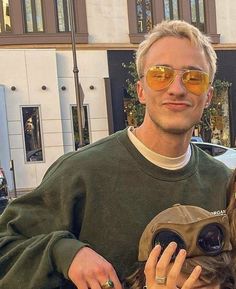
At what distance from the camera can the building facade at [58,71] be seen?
675 inches

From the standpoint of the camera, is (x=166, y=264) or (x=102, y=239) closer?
(x=166, y=264)

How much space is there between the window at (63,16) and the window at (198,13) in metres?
4.82

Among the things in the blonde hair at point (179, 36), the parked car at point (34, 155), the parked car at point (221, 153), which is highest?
the blonde hair at point (179, 36)

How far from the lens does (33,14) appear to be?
1784 centimetres

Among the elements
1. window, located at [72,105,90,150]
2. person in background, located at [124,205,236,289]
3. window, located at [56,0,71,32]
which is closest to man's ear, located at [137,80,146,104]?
person in background, located at [124,205,236,289]

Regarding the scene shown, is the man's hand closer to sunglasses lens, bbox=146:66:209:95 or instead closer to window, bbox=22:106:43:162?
sunglasses lens, bbox=146:66:209:95

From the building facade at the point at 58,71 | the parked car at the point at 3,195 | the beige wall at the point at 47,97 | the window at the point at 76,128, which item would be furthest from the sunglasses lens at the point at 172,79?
the window at the point at 76,128

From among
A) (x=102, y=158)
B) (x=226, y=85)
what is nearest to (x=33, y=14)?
(x=226, y=85)

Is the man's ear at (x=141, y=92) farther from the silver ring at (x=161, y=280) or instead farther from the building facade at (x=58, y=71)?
the building facade at (x=58, y=71)

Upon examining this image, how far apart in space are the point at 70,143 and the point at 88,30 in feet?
12.9

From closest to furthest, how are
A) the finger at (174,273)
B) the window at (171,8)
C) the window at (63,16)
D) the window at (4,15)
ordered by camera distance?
the finger at (174,273) < the window at (4,15) < the window at (63,16) < the window at (171,8)

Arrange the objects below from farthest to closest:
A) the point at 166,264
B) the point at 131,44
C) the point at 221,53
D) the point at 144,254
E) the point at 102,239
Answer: the point at 221,53
the point at 131,44
the point at 102,239
the point at 144,254
the point at 166,264

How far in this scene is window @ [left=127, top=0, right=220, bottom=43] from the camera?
18734 millimetres

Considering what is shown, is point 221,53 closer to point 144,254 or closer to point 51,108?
point 51,108
